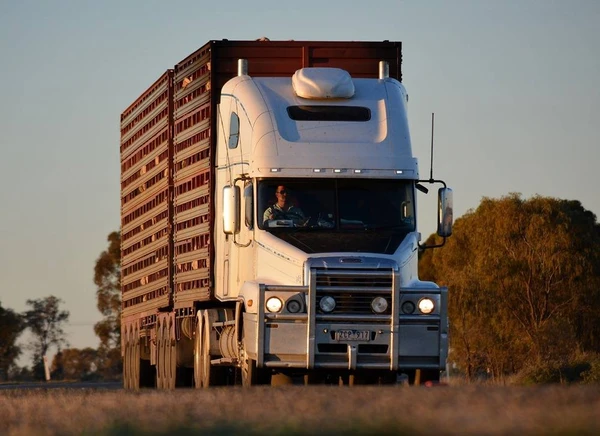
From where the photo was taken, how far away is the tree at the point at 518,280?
218 ft

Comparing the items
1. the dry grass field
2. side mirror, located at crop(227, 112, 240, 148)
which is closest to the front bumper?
side mirror, located at crop(227, 112, 240, 148)

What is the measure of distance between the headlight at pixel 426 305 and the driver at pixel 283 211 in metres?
1.97

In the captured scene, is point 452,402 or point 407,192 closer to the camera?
point 452,402

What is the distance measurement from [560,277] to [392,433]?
6060 cm

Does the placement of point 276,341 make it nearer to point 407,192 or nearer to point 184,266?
point 407,192

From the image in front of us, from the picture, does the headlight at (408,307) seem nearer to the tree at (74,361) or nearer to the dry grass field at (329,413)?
the dry grass field at (329,413)

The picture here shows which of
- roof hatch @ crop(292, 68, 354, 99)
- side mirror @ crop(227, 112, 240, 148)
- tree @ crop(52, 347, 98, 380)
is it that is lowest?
tree @ crop(52, 347, 98, 380)

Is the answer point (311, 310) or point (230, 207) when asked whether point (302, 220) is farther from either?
point (311, 310)

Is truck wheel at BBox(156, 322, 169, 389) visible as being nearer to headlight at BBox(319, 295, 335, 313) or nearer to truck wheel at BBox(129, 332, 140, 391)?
truck wheel at BBox(129, 332, 140, 391)

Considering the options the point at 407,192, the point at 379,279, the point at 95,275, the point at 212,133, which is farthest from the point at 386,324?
the point at 95,275

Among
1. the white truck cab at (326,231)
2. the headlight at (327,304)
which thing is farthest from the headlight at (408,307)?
the headlight at (327,304)

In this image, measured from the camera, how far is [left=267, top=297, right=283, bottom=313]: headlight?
2091 centimetres

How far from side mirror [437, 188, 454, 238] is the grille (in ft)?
4.70

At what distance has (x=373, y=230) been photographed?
856 inches
